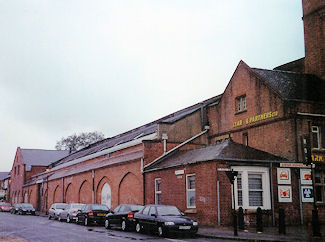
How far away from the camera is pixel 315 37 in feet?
101

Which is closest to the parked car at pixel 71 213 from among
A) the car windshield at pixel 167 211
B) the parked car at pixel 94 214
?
the parked car at pixel 94 214

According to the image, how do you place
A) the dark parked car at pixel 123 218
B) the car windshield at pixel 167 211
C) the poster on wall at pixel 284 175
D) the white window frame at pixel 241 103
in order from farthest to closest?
the white window frame at pixel 241 103
the poster on wall at pixel 284 175
the dark parked car at pixel 123 218
the car windshield at pixel 167 211

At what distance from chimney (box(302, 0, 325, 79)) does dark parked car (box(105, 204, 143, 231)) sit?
17.1 meters

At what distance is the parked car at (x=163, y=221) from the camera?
18.1 metres

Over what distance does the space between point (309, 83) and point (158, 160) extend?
1233 cm

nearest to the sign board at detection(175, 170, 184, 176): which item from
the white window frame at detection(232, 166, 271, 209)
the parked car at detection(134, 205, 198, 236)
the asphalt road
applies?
the white window frame at detection(232, 166, 271, 209)

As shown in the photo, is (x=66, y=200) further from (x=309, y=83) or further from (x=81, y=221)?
(x=309, y=83)

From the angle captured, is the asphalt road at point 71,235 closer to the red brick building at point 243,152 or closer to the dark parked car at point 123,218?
the dark parked car at point 123,218

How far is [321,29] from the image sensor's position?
100 ft

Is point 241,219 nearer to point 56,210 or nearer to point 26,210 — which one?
point 56,210

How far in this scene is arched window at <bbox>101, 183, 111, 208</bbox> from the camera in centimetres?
3774

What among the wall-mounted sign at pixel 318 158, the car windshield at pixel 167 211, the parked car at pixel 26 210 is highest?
the wall-mounted sign at pixel 318 158

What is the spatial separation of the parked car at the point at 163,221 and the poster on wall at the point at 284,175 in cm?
763

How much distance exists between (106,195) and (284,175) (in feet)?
62.5
